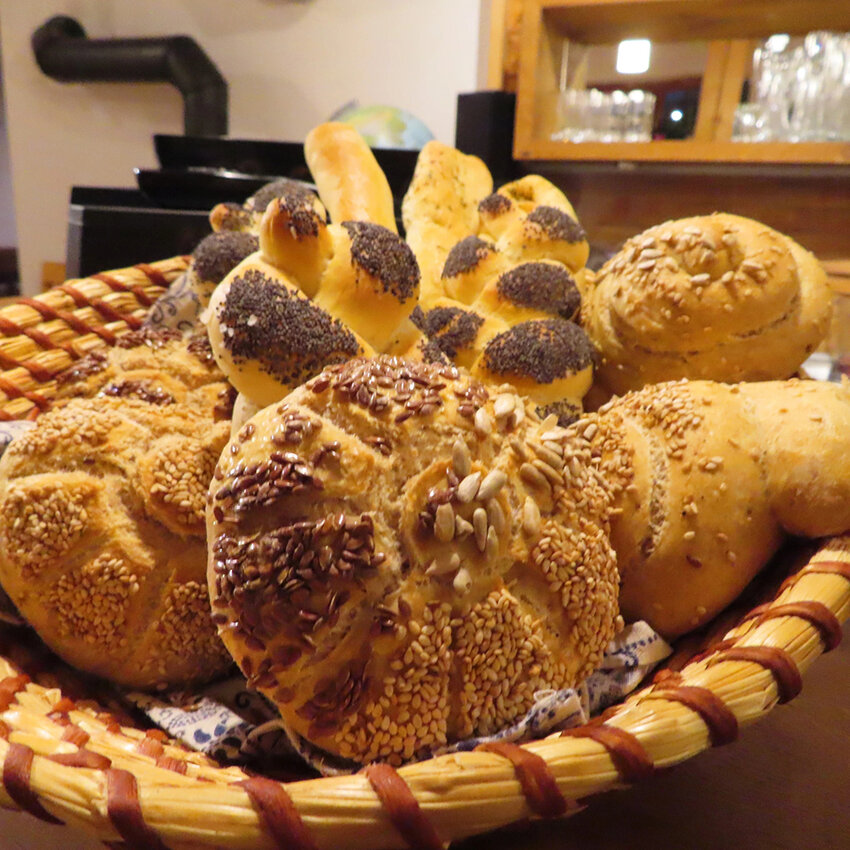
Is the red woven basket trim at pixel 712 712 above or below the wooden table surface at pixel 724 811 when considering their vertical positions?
above

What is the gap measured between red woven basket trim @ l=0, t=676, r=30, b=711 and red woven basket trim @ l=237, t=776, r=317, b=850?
0.40 metres

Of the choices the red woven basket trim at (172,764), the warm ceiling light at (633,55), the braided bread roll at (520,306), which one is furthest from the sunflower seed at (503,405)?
the warm ceiling light at (633,55)

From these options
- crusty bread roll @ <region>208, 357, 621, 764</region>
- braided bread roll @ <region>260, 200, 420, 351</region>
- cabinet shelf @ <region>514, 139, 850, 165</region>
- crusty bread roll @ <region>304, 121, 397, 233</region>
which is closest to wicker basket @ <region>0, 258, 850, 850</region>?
crusty bread roll @ <region>208, 357, 621, 764</region>

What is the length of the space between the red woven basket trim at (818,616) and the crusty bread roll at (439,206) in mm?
939

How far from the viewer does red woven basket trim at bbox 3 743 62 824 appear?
572 millimetres

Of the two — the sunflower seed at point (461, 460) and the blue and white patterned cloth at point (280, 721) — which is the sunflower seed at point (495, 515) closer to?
the sunflower seed at point (461, 460)

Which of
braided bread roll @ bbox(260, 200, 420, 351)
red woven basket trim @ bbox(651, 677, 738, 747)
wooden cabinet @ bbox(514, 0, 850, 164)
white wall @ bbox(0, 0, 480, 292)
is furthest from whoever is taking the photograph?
white wall @ bbox(0, 0, 480, 292)

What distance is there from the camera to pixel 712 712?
2.04 ft

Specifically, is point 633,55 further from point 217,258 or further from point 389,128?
point 217,258

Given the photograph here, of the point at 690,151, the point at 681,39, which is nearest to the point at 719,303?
the point at 690,151

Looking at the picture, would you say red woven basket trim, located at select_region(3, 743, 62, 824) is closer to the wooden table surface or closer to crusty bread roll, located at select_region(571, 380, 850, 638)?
the wooden table surface

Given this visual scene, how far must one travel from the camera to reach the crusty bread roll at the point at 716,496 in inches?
36.2

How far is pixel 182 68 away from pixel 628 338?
3025 mm

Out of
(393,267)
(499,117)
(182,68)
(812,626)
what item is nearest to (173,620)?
(393,267)
